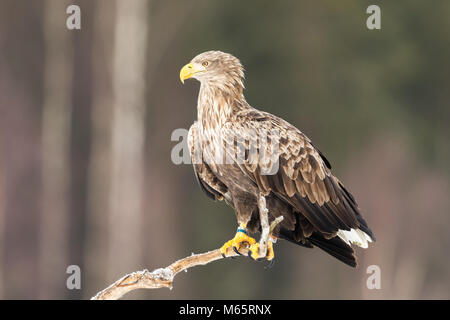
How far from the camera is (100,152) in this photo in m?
12.8

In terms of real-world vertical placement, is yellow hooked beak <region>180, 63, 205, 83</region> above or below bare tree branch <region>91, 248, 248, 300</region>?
above

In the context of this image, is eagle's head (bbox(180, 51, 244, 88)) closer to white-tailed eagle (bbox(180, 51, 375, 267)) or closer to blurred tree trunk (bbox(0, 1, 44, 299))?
white-tailed eagle (bbox(180, 51, 375, 267))

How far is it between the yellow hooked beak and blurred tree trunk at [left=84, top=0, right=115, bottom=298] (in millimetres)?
6964

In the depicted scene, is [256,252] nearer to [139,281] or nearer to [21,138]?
[139,281]

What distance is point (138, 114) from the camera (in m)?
12.4

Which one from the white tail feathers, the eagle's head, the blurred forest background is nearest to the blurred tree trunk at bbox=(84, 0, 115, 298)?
the blurred forest background

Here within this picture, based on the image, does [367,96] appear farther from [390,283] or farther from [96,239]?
[96,239]

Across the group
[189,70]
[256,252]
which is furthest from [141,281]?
[189,70]

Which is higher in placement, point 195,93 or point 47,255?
point 195,93

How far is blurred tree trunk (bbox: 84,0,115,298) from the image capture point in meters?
12.6

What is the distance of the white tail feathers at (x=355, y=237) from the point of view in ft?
18.6

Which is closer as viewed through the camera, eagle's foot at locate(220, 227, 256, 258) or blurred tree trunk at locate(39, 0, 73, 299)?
eagle's foot at locate(220, 227, 256, 258)

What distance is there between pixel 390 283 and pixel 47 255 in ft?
16.3

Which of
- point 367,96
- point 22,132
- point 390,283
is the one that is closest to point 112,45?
point 22,132
